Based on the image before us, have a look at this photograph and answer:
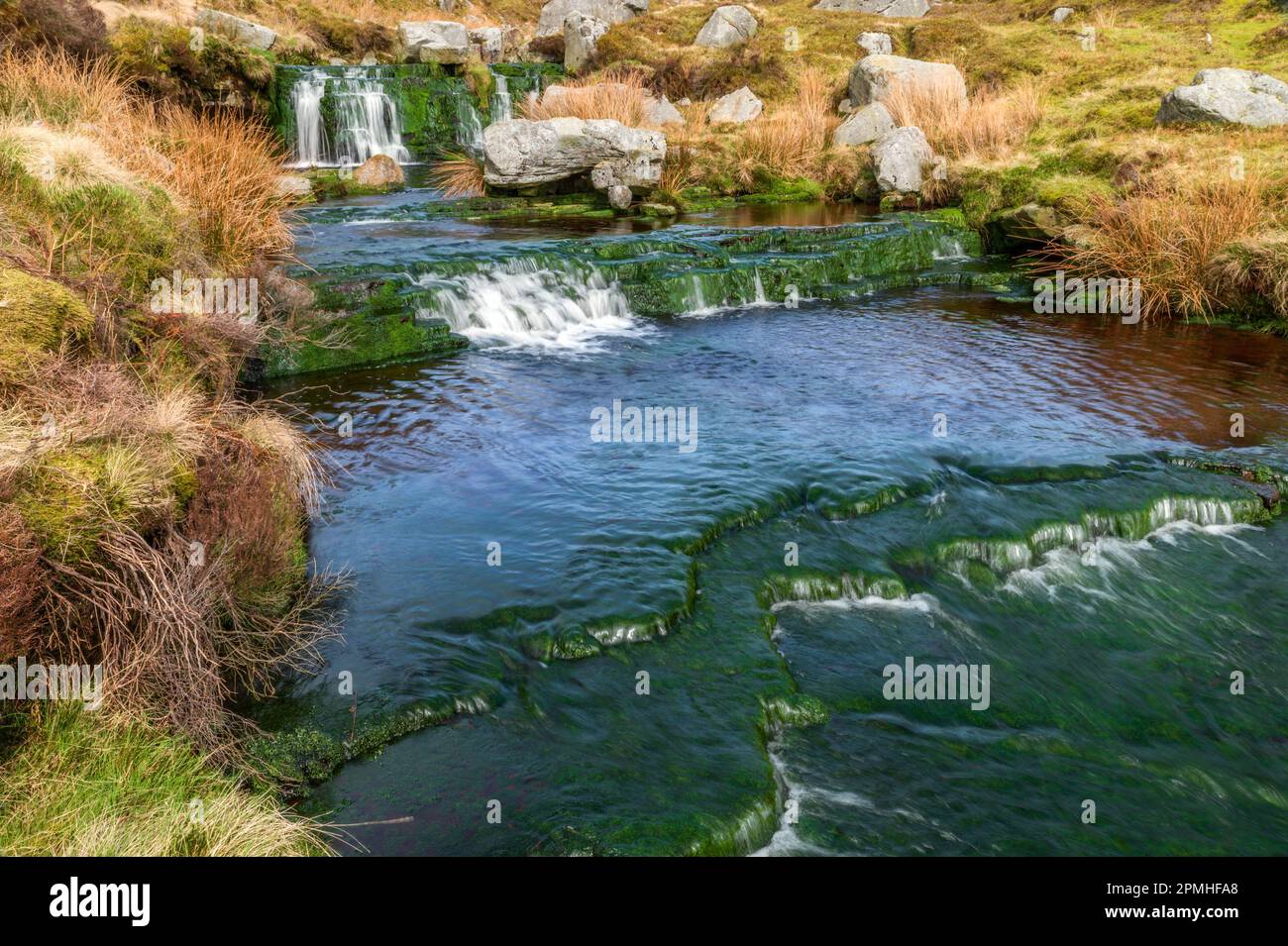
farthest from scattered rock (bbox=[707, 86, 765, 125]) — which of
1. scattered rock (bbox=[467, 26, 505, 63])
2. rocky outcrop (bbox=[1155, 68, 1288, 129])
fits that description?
rocky outcrop (bbox=[1155, 68, 1288, 129])

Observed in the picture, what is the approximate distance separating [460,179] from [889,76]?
1120 centimetres

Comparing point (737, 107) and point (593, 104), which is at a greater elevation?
point (737, 107)

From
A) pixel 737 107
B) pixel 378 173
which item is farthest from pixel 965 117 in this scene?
pixel 378 173

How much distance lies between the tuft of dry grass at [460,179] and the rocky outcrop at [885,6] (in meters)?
26.9

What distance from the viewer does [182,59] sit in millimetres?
18703

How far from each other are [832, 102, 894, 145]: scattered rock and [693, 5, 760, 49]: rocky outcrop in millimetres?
11547

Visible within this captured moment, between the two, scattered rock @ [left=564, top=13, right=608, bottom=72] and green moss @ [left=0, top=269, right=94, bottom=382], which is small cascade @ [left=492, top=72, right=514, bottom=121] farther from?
green moss @ [left=0, top=269, right=94, bottom=382]

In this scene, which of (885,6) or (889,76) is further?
(885,6)

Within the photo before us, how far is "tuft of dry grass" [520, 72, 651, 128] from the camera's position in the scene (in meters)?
20.2


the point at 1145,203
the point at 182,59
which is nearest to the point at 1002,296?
the point at 1145,203

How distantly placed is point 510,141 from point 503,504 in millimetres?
12979

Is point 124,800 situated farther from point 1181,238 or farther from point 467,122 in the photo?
point 467,122

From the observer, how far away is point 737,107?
83.0ft

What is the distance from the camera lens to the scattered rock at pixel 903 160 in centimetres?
1923
